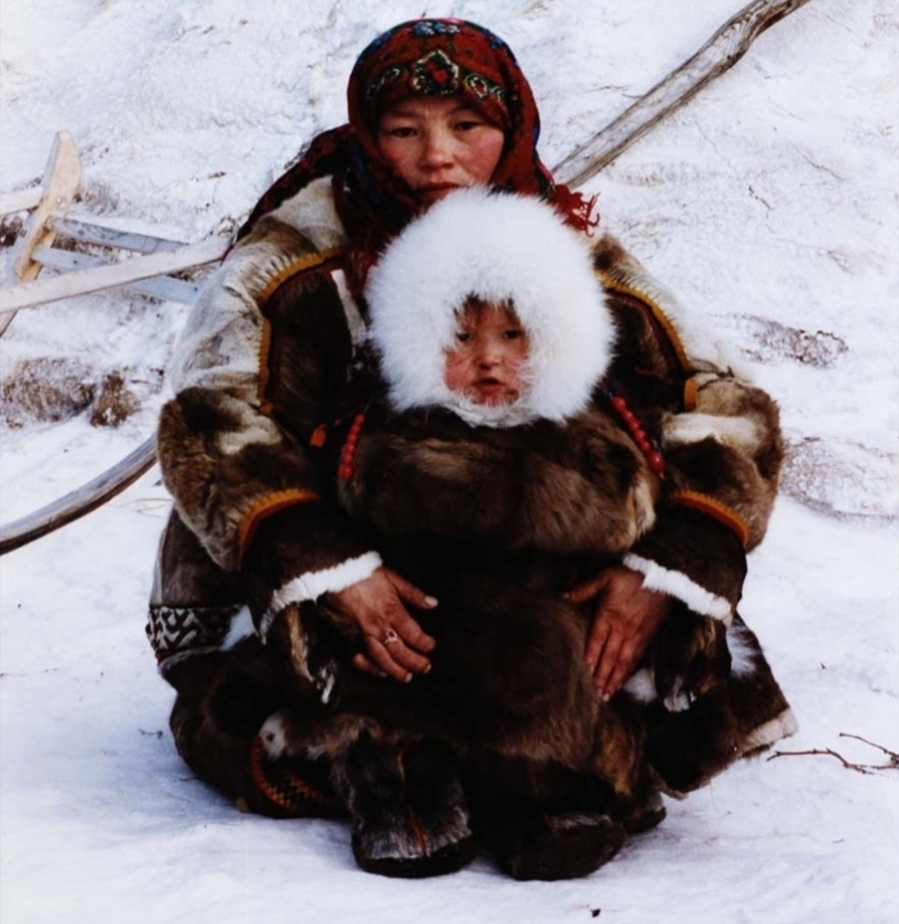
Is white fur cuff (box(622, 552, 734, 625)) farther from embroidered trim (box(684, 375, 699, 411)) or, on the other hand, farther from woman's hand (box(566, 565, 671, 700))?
embroidered trim (box(684, 375, 699, 411))

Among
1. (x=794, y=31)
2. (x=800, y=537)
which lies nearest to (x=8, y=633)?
(x=800, y=537)

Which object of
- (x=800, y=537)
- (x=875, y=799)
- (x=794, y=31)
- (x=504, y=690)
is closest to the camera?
(x=504, y=690)

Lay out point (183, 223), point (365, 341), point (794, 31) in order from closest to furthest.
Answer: point (365, 341) → point (794, 31) → point (183, 223)

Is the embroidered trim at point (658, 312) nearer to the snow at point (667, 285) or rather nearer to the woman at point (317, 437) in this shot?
the woman at point (317, 437)

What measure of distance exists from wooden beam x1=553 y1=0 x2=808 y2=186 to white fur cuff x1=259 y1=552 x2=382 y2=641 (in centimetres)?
278

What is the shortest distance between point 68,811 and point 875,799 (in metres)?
1.37

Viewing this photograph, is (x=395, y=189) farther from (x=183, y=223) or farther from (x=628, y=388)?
(x=183, y=223)

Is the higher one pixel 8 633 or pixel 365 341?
pixel 365 341

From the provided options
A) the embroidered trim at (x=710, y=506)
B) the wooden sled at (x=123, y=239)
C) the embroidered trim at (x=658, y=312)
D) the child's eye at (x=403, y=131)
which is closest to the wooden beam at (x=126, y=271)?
the wooden sled at (x=123, y=239)

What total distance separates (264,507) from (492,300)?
0.46 metres

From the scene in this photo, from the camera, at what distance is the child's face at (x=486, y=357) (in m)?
1.86

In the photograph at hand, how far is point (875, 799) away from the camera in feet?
7.23

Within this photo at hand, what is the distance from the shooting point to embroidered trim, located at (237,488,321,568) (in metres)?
1.87

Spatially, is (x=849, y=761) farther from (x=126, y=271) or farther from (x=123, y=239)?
(x=123, y=239)
